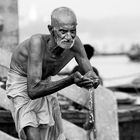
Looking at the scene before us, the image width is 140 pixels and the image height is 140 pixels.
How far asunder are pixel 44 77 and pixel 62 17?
0.73 meters

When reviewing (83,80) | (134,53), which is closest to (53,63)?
(83,80)

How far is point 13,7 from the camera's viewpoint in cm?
1139

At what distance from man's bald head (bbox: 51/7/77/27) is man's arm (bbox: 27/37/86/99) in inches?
11.1

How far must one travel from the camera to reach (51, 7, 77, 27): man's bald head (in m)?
5.03

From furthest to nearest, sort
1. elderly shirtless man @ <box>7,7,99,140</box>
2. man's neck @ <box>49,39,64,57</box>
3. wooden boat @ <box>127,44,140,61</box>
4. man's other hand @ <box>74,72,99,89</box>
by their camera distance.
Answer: wooden boat @ <box>127,44,140,61</box> → man's neck @ <box>49,39,64,57</box> → elderly shirtless man @ <box>7,7,99,140</box> → man's other hand @ <box>74,72,99,89</box>

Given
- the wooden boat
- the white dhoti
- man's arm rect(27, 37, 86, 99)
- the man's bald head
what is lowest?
the wooden boat

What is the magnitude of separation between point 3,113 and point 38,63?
10.1 ft

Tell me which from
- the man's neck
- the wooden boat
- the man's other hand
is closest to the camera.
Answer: the man's other hand

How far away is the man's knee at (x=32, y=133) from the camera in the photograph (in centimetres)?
530

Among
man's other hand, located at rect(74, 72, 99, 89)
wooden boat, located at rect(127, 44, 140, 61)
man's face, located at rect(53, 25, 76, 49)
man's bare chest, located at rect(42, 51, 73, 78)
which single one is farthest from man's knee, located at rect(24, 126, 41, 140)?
wooden boat, located at rect(127, 44, 140, 61)

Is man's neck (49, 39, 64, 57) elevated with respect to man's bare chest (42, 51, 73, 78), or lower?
elevated

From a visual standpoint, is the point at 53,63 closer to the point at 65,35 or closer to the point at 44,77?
the point at 44,77

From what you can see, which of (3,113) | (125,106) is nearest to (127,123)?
(125,106)

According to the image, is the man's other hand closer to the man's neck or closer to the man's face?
the man's face
